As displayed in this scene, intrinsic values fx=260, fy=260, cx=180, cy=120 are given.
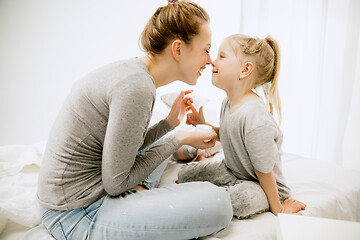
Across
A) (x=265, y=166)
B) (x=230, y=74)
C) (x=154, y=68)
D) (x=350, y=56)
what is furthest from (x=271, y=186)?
(x=350, y=56)

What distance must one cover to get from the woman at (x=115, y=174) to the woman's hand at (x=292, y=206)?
0.91 feet

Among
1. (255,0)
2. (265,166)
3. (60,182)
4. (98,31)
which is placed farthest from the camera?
(255,0)

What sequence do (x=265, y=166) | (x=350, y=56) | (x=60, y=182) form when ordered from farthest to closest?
(x=350, y=56), (x=265, y=166), (x=60, y=182)

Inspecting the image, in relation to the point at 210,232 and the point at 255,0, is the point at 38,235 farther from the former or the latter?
A: the point at 255,0

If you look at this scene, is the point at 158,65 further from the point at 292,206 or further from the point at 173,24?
the point at 292,206

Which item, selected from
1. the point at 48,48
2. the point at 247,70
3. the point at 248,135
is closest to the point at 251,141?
the point at 248,135

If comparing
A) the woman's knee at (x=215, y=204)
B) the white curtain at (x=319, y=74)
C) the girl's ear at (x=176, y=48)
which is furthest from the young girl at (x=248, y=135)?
the white curtain at (x=319, y=74)

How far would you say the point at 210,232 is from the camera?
0.83m

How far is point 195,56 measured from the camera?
40.1 inches

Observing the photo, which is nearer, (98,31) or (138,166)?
(138,166)

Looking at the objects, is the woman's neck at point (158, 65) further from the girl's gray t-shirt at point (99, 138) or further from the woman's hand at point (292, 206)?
the woman's hand at point (292, 206)

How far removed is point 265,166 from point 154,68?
21.8 inches

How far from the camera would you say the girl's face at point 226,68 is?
1119mm

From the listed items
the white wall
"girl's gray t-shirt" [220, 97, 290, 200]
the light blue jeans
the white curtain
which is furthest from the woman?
the white curtain
